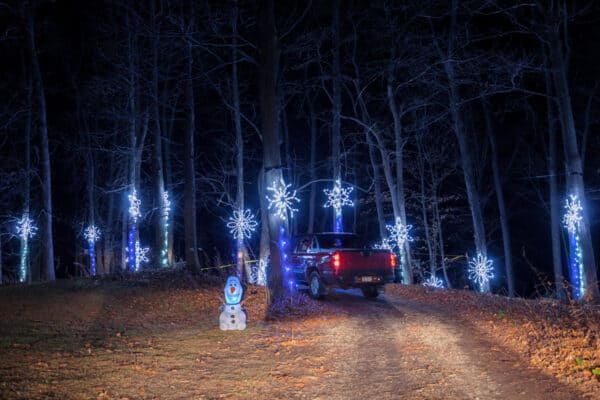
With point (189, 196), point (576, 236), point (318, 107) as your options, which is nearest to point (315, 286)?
point (189, 196)

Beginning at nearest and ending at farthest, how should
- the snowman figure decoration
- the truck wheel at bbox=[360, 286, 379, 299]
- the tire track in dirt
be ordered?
the tire track in dirt, the snowman figure decoration, the truck wheel at bbox=[360, 286, 379, 299]

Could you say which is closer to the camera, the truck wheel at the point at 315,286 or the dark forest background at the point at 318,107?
the truck wheel at the point at 315,286

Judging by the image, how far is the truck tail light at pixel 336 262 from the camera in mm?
13516

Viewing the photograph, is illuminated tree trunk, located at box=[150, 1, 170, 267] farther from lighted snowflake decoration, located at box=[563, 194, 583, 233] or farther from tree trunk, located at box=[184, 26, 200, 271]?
lighted snowflake decoration, located at box=[563, 194, 583, 233]

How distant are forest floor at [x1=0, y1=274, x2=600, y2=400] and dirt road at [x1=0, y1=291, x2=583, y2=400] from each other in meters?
0.02

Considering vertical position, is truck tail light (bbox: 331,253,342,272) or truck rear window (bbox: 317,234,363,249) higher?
truck rear window (bbox: 317,234,363,249)

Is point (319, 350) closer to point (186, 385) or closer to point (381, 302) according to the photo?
point (186, 385)

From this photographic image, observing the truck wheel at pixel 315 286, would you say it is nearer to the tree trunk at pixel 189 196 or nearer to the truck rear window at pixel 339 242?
the truck rear window at pixel 339 242

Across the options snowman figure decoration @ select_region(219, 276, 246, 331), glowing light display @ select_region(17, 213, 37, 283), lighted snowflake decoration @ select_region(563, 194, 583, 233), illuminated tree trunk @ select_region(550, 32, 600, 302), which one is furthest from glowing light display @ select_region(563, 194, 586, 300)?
glowing light display @ select_region(17, 213, 37, 283)

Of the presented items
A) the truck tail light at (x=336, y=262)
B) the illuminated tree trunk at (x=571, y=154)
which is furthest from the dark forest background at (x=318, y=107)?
the truck tail light at (x=336, y=262)

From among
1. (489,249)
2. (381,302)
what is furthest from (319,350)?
(489,249)

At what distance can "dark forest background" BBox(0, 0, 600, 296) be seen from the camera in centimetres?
1944

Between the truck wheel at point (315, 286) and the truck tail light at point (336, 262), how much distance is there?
741 millimetres

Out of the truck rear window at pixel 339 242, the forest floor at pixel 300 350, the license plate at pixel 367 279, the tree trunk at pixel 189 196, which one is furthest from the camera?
the tree trunk at pixel 189 196
